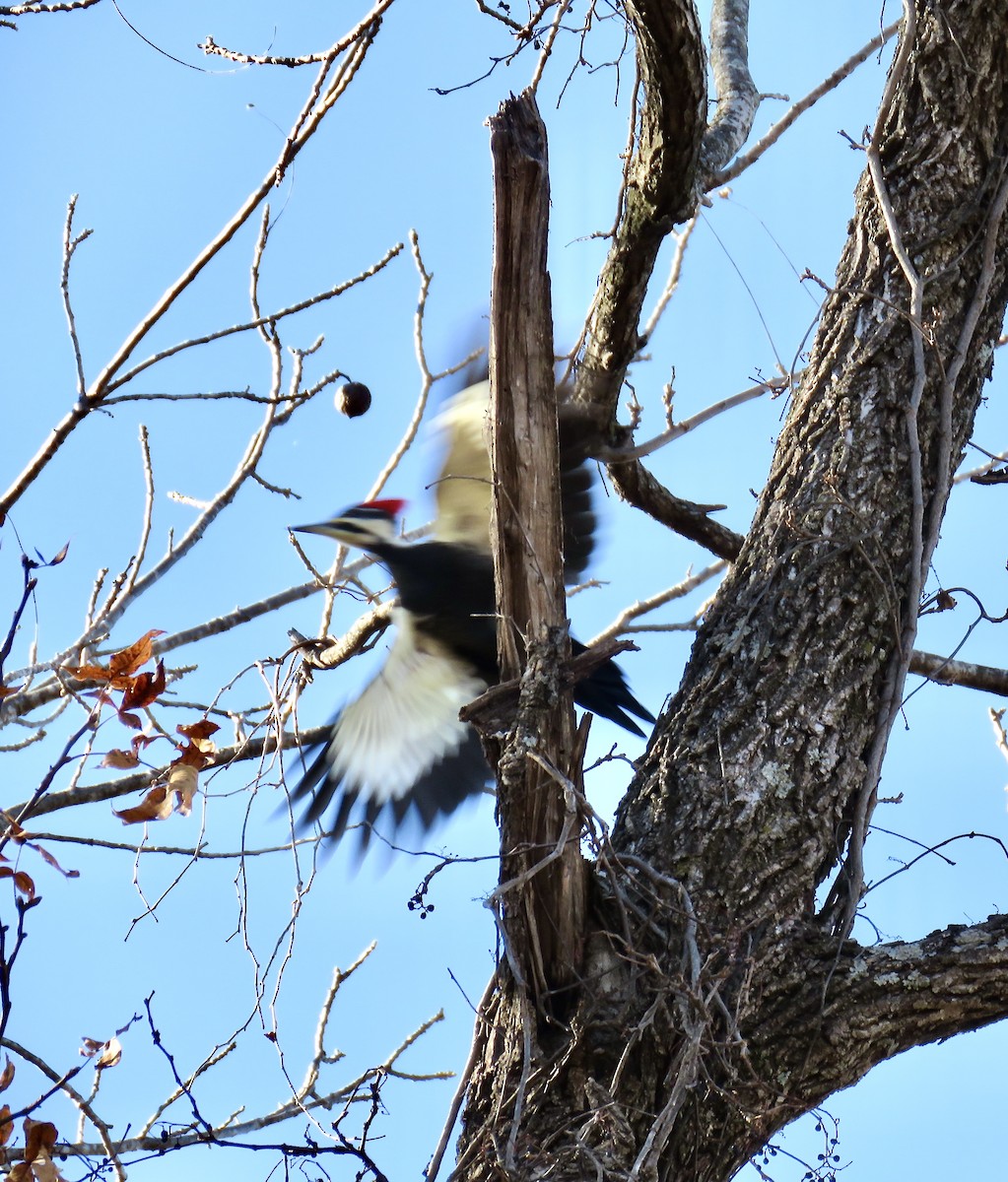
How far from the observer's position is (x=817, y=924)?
1.79 metres

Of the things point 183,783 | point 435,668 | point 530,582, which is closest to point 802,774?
point 530,582

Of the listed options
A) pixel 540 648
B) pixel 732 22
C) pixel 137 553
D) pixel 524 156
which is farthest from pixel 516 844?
pixel 732 22

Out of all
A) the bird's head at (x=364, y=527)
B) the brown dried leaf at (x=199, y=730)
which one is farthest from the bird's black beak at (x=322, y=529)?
the brown dried leaf at (x=199, y=730)

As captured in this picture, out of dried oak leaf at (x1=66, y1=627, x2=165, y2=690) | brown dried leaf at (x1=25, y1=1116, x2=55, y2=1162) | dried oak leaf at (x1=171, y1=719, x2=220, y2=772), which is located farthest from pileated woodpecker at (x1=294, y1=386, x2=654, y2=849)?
brown dried leaf at (x1=25, y1=1116, x2=55, y2=1162)

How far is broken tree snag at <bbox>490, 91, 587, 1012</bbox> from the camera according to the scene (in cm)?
164

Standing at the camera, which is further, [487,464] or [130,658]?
[487,464]

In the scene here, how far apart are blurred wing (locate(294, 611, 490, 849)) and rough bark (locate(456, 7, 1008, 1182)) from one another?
119cm

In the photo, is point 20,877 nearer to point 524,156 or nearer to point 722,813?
point 722,813

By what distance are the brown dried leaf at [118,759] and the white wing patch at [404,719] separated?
3.78ft

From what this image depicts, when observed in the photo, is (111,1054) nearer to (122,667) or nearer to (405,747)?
(122,667)

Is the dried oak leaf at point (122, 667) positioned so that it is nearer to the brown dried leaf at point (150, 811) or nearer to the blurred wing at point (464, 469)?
the brown dried leaf at point (150, 811)

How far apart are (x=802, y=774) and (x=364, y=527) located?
1.56 meters

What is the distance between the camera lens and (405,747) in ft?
10.5

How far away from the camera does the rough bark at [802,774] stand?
1.62m
